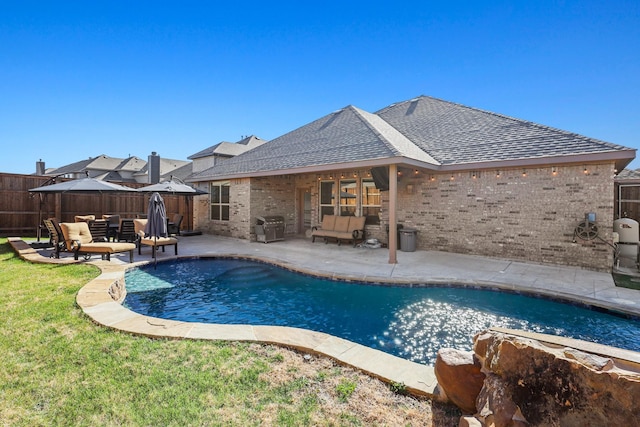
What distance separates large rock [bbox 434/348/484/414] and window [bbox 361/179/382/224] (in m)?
9.05

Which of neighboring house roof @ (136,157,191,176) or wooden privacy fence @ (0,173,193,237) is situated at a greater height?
neighboring house roof @ (136,157,191,176)

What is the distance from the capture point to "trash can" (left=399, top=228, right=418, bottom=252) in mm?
9820

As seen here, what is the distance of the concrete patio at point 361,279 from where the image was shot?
296cm

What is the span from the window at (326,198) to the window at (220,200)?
440 centimetres

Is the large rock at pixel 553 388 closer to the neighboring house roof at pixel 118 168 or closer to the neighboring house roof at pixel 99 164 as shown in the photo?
the neighboring house roof at pixel 118 168

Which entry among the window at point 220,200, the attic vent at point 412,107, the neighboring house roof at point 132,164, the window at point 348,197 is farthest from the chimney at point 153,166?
the attic vent at point 412,107

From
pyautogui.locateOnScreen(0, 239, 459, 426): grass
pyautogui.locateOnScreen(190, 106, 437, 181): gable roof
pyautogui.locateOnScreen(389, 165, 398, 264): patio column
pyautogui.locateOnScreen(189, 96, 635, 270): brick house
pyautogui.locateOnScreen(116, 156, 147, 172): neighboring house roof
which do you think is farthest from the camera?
pyautogui.locateOnScreen(116, 156, 147, 172): neighboring house roof

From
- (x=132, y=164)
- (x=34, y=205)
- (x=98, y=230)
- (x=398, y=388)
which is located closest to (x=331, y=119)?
(x=98, y=230)

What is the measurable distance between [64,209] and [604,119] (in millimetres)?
38708

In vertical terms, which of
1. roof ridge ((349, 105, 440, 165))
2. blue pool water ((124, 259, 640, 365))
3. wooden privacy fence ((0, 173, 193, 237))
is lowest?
blue pool water ((124, 259, 640, 365))

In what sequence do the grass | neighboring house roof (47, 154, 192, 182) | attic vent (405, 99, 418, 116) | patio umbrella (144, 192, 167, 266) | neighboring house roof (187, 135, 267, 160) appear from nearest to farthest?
the grass → patio umbrella (144, 192, 167, 266) → attic vent (405, 99, 418, 116) → neighboring house roof (187, 135, 267, 160) → neighboring house roof (47, 154, 192, 182)

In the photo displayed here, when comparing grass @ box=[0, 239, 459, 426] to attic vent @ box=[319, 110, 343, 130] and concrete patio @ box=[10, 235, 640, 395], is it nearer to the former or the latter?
concrete patio @ box=[10, 235, 640, 395]

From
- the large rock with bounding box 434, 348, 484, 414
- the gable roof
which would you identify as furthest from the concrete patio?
the gable roof

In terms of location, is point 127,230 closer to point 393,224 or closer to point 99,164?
point 393,224
